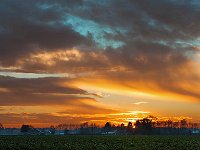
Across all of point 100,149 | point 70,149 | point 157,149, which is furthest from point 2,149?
point 157,149

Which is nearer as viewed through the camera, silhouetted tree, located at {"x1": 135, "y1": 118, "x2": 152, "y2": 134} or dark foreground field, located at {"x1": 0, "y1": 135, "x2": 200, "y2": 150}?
dark foreground field, located at {"x1": 0, "y1": 135, "x2": 200, "y2": 150}

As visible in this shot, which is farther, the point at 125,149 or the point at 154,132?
the point at 154,132

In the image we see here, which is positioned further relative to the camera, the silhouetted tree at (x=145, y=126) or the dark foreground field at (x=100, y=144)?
the silhouetted tree at (x=145, y=126)

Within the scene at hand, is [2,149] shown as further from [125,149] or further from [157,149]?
[157,149]

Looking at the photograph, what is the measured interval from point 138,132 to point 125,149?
512 feet

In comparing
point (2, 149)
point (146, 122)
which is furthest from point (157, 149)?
point (146, 122)

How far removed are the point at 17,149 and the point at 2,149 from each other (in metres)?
1.90

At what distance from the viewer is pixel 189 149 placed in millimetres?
46656

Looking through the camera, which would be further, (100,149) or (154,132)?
(154,132)

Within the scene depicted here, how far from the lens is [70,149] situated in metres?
45.7

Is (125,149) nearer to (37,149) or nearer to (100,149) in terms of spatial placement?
(100,149)

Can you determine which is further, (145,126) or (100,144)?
(145,126)

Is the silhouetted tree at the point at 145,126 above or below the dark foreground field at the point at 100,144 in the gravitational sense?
A: above

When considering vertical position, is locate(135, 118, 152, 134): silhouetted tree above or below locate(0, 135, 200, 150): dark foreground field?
above
